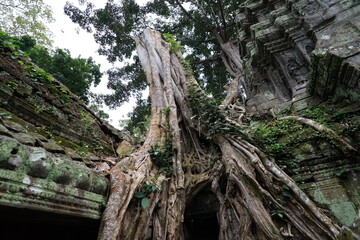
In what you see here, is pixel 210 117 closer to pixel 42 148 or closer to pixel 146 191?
pixel 146 191

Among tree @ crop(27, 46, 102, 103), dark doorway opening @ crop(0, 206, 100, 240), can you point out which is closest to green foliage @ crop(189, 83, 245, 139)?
dark doorway opening @ crop(0, 206, 100, 240)

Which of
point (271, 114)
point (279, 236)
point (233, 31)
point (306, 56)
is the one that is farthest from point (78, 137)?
point (233, 31)

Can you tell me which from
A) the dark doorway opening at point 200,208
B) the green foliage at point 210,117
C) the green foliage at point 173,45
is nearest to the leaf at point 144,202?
the dark doorway opening at point 200,208

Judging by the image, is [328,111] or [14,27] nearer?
[328,111]

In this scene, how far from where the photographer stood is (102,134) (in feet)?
11.6

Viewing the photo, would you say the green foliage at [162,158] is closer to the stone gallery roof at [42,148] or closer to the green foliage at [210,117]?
the stone gallery roof at [42,148]

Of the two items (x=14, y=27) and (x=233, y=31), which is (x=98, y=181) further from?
(x=14, y=27)

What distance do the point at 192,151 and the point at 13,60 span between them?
2.68 m

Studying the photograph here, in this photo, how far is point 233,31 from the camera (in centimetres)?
900

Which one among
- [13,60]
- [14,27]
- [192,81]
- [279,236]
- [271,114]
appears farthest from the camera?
[14,27]

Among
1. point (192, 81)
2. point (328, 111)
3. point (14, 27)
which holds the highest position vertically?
point (14, 27)

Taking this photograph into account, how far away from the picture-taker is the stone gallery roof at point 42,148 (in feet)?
3.18

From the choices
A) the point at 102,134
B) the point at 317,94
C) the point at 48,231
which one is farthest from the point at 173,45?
the point at 48,231

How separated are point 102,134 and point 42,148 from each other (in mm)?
2340
